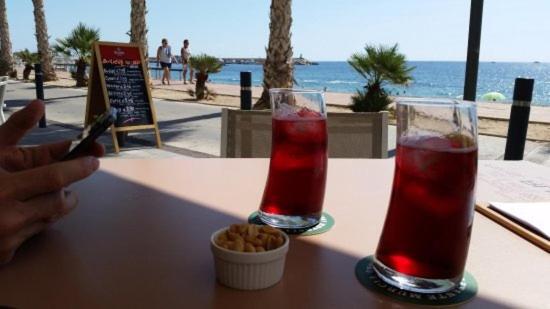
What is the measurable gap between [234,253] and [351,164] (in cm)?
91

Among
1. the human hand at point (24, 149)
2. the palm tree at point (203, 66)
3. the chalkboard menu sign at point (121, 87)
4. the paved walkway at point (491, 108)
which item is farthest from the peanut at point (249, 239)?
the palm tree at point (203, 66)

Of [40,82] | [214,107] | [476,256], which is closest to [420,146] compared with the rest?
[476,256]

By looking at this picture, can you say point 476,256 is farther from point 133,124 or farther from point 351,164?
point 133,124

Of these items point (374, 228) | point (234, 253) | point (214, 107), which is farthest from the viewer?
point (214, 107)

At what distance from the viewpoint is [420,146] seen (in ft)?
2.24

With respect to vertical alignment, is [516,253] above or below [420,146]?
below

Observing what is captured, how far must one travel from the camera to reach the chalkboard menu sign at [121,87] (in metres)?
5.23

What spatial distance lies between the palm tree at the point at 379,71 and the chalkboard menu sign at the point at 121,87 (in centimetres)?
Answer: 383

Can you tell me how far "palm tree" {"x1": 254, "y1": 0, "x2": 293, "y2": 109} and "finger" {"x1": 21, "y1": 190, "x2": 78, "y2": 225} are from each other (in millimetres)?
7535

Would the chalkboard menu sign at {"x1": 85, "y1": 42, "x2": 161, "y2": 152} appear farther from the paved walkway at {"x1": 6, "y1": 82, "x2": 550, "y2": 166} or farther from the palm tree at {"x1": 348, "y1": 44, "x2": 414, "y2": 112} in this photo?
the palm tree at {"x1": 348, "y1": 44, "x2": 414, "y2": 112}

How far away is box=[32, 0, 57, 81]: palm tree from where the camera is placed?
1437 centimetres

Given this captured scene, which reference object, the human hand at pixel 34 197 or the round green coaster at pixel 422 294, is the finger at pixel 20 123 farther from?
the round green coaster at pixel 422 294

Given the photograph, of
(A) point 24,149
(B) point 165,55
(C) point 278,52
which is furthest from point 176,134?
(B) point 165,55

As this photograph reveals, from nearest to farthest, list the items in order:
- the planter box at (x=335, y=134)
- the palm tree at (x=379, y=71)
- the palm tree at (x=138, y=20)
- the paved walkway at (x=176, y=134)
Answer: the planter box at (x=335, y=134), the paved walkway at (x=176, y=134), the palm tree at (x=379, y=71), the palm tree at (x=138, y=20)
